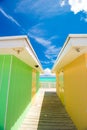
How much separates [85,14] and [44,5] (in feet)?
20.8

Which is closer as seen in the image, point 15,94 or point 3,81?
point 3,81

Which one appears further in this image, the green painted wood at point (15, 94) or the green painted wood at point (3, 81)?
the green painted wood at point (15, 94)

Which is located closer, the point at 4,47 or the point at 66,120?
the point at 4,47

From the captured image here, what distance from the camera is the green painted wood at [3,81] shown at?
362cm

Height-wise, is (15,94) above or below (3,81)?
below

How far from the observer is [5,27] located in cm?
1722

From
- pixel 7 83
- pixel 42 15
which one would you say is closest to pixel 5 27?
pixel 42 15

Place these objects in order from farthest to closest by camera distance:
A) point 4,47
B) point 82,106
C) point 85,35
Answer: point 82,106 < point 4,47 < point 85,35

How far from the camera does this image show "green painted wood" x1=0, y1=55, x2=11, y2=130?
3623mm

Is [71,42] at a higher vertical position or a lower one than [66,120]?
higher

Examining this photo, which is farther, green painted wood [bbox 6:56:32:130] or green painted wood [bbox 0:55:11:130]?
green painted wood [bbox 6:56:32:130]

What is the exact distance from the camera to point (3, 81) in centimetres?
382

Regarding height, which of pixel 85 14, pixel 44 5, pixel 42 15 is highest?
pixel 85 14

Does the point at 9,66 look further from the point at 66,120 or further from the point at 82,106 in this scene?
the point at 66,120
